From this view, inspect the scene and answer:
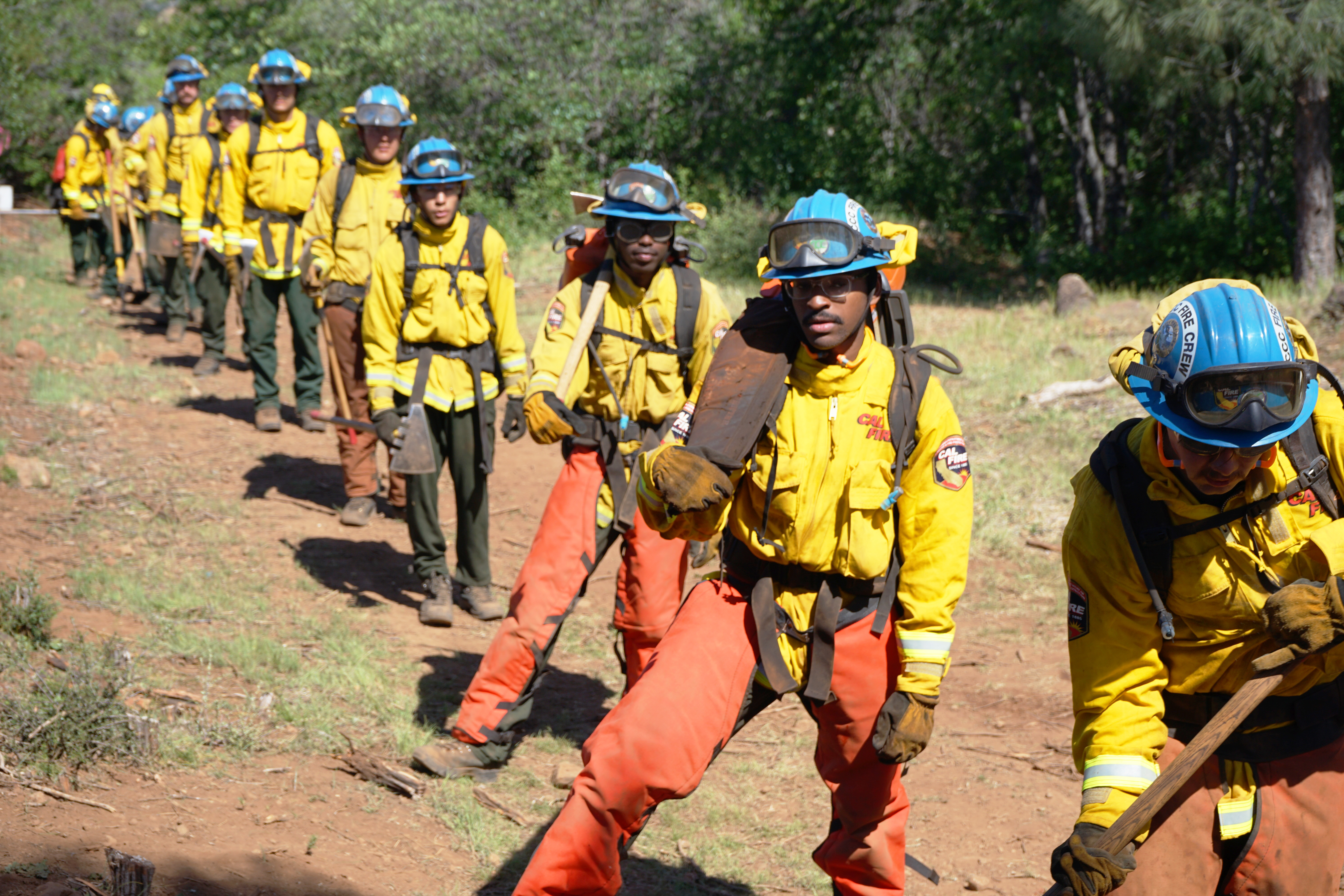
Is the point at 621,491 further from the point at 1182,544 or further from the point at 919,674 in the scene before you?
the point at 1182,544

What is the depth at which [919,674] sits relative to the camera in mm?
3482

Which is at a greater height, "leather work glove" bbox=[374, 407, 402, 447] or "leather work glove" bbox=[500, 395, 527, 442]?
"leather work glove" bbox=[500, 395, 527, 442]

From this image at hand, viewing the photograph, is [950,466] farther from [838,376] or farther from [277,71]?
[277,71]

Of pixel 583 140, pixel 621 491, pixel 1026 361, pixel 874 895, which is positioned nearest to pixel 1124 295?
pixel 1026 361

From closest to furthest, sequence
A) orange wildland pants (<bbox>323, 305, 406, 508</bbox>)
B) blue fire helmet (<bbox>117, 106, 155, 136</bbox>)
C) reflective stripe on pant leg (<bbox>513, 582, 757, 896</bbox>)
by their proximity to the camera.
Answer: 1. reflective stripe on pant leg (<bbox>513, 582, 757, 896</bbox>)
2. orange wildland pants (<bbox>323, 305, 406, 508</bbox>)
3. blue fire helmet (<bbox>117, 106, 155, 136</bbox>)

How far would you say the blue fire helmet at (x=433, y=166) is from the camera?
255 inches

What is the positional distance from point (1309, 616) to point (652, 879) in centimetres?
271

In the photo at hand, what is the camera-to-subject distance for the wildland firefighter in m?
3.43

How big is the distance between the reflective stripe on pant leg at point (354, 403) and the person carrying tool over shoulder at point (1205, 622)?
6.23 metres

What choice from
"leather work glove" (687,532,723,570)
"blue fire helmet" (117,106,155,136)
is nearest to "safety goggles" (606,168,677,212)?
"leather work glove" (687,532,723,570)

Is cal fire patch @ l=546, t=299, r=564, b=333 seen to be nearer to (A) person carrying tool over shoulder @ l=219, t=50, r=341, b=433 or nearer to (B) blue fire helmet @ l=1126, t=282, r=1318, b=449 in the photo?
(B) blue fire helmet @ l=1126, t=282, r=1318, b=449

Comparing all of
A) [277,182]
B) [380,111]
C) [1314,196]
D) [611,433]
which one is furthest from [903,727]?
[1314,196]

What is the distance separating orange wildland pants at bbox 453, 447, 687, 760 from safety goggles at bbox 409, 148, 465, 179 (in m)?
2.05

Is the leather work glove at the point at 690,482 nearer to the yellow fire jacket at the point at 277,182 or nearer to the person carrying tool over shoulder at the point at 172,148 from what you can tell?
the yellow fire jacket at the point at 277,182
